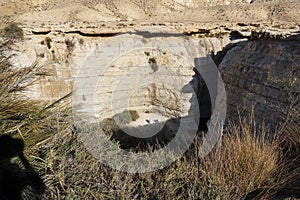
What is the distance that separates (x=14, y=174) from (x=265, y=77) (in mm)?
5441

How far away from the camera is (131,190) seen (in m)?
2.13

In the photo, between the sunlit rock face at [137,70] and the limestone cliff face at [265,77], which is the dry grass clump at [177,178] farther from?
the sunlit rock face at [137,70]

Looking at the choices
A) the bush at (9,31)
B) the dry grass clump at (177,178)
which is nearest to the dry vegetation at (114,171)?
the dry grass clump at (177,178)

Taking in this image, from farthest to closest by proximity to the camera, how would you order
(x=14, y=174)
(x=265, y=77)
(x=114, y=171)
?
(x=265, y=77) < (x=114, y=171) < (x=14, y=174)

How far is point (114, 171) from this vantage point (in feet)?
7.48

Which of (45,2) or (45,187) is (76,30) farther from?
(45,2)

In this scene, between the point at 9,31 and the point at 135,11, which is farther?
the point at 135,11

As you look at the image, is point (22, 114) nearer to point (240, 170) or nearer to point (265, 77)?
point (240, 170)

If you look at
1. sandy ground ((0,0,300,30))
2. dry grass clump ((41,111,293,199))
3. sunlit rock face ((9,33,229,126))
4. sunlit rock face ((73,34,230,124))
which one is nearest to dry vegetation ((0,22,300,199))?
dry grass clump ((41,111,293,199))

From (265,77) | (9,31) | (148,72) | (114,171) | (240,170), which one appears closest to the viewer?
(240,170)

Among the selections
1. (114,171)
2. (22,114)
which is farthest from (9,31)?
(114,171)

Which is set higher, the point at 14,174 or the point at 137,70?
the point at 14,174

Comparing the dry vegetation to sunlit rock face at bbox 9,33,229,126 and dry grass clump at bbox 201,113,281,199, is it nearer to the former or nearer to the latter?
dry grass clump at bbox 201,113,281,199

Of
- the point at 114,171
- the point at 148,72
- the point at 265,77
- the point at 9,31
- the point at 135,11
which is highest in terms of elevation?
the point at 9,31
